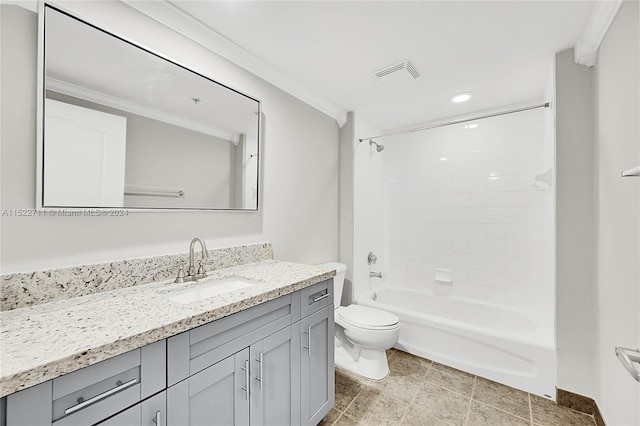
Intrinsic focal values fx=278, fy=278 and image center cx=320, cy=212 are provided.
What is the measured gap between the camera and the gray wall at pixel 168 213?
39.9 inches

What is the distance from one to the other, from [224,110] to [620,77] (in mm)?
2051

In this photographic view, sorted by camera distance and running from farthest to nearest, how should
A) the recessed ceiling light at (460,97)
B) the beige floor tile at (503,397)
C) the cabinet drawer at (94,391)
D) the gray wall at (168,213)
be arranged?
the recessed ceiling light at (460,97) < the beige floor tile at (503,397) < the gray wall at (168,213) < the cabinet drawer at (94,391)

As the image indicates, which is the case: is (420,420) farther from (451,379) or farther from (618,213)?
(618,213)

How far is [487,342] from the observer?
210 cm

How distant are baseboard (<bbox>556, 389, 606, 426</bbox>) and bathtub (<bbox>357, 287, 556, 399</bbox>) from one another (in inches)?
2.0

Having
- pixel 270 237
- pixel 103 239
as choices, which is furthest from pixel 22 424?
pixel 270 237

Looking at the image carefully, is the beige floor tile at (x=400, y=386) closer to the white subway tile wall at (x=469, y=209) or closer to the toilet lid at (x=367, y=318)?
the toilet lid at (x=367, y=318)

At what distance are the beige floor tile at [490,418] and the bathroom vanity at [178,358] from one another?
93cm

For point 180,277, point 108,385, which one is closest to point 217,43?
point 180,277

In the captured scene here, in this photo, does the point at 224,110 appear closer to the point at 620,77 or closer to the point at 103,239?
the point at 103,239

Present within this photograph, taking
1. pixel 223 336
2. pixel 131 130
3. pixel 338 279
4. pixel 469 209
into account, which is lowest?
pixel 338 279

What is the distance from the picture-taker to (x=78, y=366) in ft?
2.26

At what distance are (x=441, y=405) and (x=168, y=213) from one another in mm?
2058

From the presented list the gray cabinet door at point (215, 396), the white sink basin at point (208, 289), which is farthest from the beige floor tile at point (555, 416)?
the white sink basin at point (208, 289)
